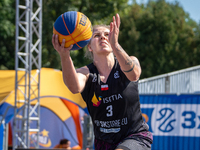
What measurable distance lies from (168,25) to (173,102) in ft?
59.2

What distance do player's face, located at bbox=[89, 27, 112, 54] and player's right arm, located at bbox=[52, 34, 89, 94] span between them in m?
0.33

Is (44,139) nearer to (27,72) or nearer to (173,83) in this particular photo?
(27,72)

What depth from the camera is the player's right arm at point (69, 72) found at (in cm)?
283

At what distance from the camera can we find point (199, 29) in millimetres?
29156

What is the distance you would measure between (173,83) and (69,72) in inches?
345

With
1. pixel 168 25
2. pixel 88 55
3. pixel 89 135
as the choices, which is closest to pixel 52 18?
pixel 168 25

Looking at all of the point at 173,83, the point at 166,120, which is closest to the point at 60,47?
the point at 166,120

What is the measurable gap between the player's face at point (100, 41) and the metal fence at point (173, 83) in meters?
6.93

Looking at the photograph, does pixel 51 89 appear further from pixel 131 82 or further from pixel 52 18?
pixel 52 18

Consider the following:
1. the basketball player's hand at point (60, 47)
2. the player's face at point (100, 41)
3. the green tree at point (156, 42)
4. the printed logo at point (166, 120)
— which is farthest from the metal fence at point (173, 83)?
the green tree at point (156, 42)

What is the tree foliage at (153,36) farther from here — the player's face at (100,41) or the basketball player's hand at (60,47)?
the basketball player's hand at (60,47)

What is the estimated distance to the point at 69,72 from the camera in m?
2.93

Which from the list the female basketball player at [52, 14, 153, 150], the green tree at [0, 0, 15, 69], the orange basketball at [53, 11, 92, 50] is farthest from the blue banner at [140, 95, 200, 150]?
the green tree at [0, 0, 15, 69]

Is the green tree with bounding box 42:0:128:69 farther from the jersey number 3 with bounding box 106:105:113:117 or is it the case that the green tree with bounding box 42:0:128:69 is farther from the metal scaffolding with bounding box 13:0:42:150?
the jersey number 3 with bounding box 106:105:113:117
